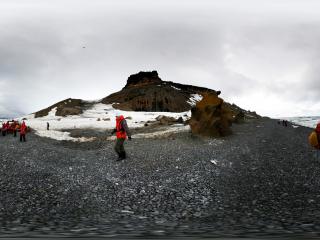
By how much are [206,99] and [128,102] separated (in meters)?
86.8

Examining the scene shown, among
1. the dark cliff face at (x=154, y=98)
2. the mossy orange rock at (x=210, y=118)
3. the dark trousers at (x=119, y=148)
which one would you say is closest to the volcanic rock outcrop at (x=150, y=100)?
the dark cliff face at (x=154, y=98)

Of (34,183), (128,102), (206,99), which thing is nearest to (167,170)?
(34,183)

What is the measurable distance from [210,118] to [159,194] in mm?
23356

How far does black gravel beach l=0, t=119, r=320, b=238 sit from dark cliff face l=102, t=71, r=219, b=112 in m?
94.6

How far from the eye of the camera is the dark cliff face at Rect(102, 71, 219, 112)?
125875 mm

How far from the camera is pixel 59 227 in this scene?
10.3 meters

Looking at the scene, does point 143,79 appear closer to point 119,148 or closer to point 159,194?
point 119,148

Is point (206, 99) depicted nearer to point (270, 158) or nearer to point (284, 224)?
point (270, 158)

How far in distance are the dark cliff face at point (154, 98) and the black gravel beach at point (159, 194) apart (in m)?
94.6

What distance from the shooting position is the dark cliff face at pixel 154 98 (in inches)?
4956

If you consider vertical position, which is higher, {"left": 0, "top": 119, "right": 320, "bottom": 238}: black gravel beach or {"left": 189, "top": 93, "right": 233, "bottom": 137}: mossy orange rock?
{"left": 189, "top": 93, "right": 233, "bottom": 137}: mossy orange rock

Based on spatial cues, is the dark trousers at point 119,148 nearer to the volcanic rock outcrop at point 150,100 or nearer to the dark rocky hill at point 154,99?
the volcanic rock outcrop at point 150,100

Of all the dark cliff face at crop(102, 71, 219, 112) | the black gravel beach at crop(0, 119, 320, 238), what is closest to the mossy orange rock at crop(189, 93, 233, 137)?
the black gravel beach at crop(0, 119, 320, 238)

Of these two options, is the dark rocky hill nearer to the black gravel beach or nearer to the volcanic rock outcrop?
the volcanic rock outcrop
